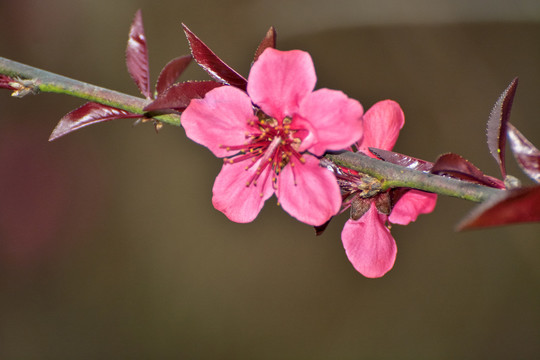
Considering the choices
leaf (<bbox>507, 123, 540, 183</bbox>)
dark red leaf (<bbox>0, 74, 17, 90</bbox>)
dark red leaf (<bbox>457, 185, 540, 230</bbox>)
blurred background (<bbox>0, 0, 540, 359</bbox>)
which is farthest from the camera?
blurred background (<bbox>0, 0, 540, 359</bbox>)

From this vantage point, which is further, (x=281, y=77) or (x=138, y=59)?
(x=138, y=59)

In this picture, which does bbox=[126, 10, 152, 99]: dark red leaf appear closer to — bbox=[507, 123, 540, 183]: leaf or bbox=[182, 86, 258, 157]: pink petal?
bbox=[182, 86, 258, 157]: pink petal

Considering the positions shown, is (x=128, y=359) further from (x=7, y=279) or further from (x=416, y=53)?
(x=416, y=53)

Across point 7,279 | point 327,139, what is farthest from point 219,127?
point 7,279

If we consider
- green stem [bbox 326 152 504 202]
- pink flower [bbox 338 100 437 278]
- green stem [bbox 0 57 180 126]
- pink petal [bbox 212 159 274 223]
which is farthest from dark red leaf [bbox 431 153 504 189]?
green stem [bbox 0 57 180 126]

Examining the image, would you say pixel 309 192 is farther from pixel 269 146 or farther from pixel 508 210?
pixel 508 210

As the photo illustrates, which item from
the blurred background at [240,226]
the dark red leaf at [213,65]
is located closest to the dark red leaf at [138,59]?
the dark red leaf at [213,65]

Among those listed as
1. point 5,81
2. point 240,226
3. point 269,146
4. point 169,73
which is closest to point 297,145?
point 269,146
